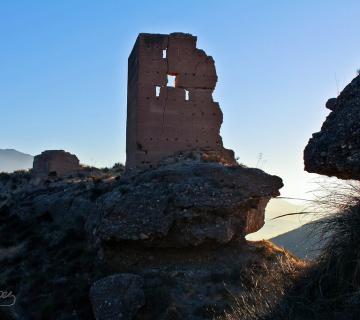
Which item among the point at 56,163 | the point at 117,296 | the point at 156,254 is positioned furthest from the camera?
the point at 56,163

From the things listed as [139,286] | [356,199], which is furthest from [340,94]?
[139,286]

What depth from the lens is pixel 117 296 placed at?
471 inches

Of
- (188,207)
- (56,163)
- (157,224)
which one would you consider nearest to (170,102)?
(188,207)

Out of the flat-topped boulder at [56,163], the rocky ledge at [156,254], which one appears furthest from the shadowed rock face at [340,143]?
the flat-topped boulder at [56,163]

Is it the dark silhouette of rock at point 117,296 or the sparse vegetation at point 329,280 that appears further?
the dark silhouette of rock at point 117,296

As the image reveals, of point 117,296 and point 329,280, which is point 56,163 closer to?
point 117,296

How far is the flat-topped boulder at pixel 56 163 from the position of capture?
90.4 ft

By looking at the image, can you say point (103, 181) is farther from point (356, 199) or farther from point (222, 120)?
point (356, 199)

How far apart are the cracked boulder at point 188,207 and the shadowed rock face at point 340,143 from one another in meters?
9.77

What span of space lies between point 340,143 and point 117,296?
9.27 meters

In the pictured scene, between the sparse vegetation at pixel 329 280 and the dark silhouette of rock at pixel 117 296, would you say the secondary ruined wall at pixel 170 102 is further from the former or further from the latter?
the sparse vegetation at pixel 329 280

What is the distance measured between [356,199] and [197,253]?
398 inches

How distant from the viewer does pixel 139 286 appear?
40.5 feet

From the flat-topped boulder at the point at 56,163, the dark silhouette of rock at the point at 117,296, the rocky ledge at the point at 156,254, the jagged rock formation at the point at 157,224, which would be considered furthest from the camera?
the flat-topped boulder at the point at 56,163
